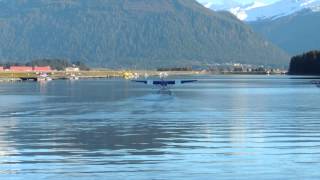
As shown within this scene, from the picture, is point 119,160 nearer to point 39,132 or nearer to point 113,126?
point 39,132

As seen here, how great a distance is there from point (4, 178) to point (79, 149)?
6.48m

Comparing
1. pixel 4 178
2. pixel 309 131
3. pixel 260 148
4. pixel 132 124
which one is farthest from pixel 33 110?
pixel 4 178

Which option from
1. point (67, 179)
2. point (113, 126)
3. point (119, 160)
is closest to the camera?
point (67, 179)

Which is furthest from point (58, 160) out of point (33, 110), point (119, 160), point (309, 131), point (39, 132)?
point (33, 110)

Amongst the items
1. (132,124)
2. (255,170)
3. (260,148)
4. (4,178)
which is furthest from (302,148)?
(132,124)

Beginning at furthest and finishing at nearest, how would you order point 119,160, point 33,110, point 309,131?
point 33,110 < point 309,131 < point 119,160

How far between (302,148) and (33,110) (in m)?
28.3

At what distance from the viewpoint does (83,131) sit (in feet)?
118

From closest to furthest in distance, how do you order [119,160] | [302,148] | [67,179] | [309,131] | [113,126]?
[67,179] → [119,160] → [302,148] → [309,131] → [113,126]

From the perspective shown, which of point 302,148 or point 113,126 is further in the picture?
point 113,126

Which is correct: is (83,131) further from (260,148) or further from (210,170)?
(210,170)

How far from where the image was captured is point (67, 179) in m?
21.8

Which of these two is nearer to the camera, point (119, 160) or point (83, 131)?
point (119, 160)

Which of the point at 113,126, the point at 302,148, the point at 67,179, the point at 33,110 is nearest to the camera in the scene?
the point at 67,179
